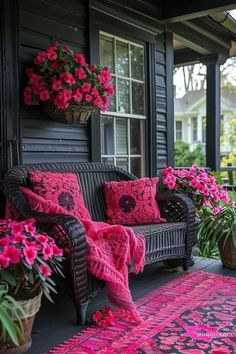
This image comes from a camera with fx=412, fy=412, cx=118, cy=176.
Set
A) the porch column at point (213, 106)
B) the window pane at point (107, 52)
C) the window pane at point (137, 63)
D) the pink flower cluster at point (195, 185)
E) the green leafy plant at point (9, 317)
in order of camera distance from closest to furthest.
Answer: the green leafy plant at point (9, 317), the pink flower cluster at point (195, 185), the window pane at point (107, 52), the window pane at point (137, 63), the porch column at point (213, 106)

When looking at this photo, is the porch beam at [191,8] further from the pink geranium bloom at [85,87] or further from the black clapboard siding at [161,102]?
the pink geranium bloom at [85,87]

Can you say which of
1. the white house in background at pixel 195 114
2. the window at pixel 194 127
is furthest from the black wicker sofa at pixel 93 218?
the window at pixel 194 127

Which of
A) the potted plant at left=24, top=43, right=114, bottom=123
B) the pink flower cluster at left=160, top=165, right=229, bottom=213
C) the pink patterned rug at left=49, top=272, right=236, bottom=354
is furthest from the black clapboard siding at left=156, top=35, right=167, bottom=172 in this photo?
the pink patterned rug at left=49, top=272, right=236, bottom=354

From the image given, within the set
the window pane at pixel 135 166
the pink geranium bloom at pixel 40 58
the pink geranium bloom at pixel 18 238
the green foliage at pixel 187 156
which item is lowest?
the pink geranium bloom at pixel 18 238

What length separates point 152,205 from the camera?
3.28 m

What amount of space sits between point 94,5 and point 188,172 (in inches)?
67.9

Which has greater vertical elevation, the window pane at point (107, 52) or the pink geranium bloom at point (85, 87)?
the window pane at point (107, 52)

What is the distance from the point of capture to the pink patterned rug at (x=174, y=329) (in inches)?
78.9

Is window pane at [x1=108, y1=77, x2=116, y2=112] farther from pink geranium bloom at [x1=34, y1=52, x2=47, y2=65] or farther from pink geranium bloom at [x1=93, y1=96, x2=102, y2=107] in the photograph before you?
pink geranium bloom at [x1=34, y1=52, x2=47, y2=65]

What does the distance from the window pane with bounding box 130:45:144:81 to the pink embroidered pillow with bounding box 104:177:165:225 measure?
1489 mm

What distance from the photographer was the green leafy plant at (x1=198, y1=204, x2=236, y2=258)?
3373 mm

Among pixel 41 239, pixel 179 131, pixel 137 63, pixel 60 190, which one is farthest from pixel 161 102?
pixel 179 131

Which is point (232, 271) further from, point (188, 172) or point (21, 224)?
point (21, 224)

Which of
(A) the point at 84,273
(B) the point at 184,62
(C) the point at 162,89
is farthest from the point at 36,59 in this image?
(B) the point at 184,62
